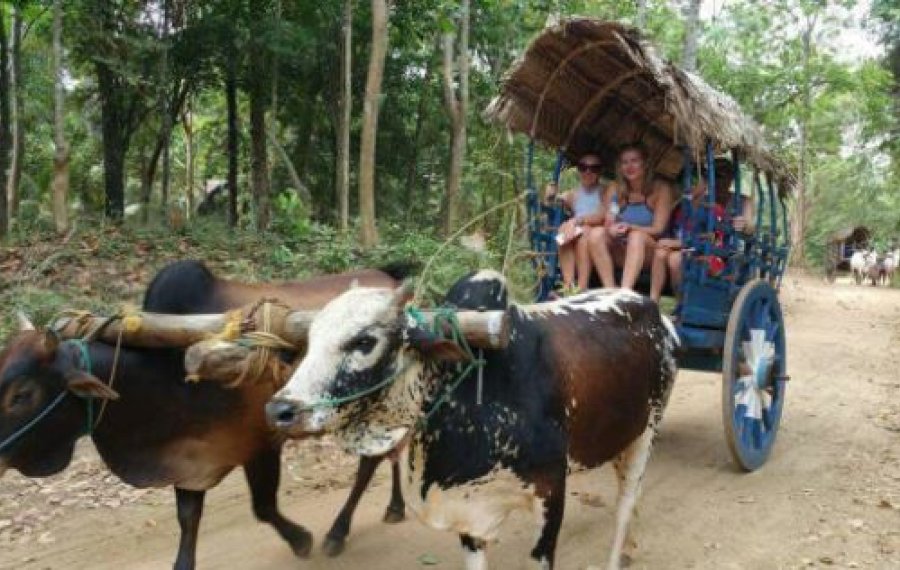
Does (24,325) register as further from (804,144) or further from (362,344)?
(804,144)

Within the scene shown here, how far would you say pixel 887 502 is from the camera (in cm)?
530

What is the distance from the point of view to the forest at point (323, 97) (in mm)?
12430

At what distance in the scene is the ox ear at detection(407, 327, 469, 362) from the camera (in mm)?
3094

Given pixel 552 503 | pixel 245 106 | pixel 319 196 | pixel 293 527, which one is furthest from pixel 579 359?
pixel 245 106

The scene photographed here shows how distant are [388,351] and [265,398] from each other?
116 cm

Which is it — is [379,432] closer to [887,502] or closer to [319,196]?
[887,502]

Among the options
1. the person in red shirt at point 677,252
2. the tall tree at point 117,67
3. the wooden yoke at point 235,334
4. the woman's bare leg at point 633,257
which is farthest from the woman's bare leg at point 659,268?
the tall tree at point 117,67

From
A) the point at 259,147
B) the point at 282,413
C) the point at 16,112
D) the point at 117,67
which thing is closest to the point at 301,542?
the point at 282,413

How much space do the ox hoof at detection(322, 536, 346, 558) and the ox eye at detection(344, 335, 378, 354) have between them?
2.06m

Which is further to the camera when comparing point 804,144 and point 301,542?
point 804,144

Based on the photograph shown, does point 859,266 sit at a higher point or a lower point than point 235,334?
lower

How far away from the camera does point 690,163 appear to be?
5590 mm

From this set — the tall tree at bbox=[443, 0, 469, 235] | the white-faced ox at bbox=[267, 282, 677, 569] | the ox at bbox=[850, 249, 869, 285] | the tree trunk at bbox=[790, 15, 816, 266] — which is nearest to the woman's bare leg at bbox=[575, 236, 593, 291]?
the white-faced ox at bbox=[267, 282, 677, 569]

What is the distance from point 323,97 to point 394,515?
13121mm
